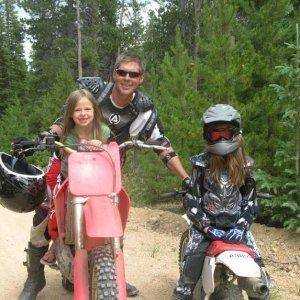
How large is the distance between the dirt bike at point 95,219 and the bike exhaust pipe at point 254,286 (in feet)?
2.58

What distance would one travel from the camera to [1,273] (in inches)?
183

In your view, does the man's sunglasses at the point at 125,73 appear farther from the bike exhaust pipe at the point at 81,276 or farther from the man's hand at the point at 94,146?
the bike exhaust pipe at the point at 81,276

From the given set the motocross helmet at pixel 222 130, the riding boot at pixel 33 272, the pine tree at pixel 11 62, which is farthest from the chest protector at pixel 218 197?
the pine tree at pixel 11 62

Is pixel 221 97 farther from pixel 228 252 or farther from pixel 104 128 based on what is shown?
pixel 228 252

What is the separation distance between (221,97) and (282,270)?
2956 mm

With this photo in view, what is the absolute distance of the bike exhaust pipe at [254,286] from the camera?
292cm

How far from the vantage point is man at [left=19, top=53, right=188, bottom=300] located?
12.5ft

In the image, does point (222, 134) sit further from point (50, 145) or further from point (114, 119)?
point (50, 145)

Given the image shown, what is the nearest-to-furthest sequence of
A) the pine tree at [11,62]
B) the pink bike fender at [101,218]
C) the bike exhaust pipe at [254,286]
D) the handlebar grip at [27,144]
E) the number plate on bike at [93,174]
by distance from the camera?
the pink bike fender at [101,218] < the number plate on bike at [93,174] < the bike exhaust pipe at [254,286] < the handlebar grip at [27,144] < the pine tree at [11,62]

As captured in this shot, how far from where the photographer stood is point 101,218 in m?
2.65

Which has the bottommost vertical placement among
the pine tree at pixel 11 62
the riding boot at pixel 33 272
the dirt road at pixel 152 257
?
the dirt road at pixel 152 257

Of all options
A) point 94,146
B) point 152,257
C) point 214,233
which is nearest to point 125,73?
point 94,146

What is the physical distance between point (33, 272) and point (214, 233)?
1.52 m

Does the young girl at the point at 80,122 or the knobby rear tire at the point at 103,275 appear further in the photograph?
the young girl at the point at 80,122
